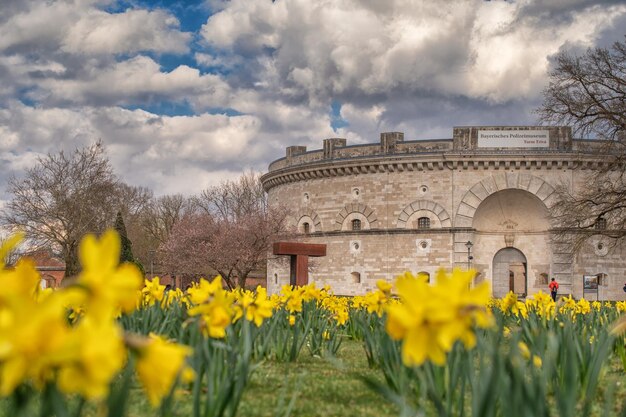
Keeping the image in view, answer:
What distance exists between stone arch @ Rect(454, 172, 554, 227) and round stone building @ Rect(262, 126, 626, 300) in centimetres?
5

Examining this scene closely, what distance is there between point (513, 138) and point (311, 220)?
1242cm

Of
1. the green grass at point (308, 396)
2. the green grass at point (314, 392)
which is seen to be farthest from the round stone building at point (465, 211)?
the green grass at point (314, 392)

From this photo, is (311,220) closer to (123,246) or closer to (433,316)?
(123,246)

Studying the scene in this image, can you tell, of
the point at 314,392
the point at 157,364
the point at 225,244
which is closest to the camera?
the point at 157,364

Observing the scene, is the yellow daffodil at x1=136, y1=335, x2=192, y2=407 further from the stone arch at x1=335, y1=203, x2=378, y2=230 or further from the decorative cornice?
the stone arch at x1=335, y1=203, x2=378, y2=230

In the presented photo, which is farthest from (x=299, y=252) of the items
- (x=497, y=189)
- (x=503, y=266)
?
(x=503, y=266)

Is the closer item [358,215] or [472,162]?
[472,162]

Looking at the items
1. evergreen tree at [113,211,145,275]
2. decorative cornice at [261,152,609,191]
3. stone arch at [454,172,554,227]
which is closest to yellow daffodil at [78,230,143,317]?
decorative cornice at [261,152,609,191]

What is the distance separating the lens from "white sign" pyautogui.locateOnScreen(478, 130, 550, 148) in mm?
36906

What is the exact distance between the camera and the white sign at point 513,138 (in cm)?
3691

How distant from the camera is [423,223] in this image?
37969mm

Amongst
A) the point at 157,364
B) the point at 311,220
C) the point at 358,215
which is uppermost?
the point at 358,215

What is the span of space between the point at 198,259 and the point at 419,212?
12.1 metres

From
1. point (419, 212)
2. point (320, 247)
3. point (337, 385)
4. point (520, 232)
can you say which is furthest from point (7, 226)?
point (337, 385)
